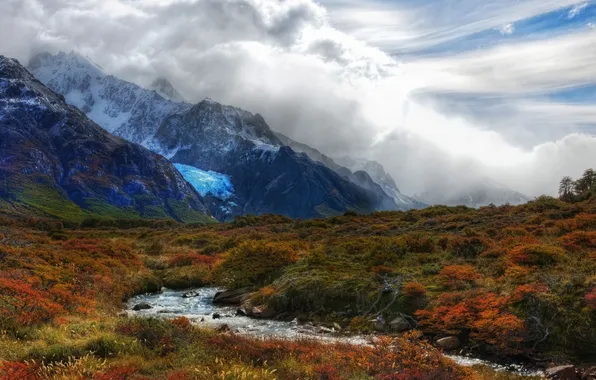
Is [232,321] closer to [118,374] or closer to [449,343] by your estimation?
[449,343]

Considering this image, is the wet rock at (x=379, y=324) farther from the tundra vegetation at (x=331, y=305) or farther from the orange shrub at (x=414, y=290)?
the orange shrub at (x=414, y=290)

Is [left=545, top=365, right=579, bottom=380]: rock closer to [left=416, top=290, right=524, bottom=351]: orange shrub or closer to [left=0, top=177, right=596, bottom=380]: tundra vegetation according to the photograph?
Answer: [left=0, top=177, right=596, bottom=380]: tundra vegetation

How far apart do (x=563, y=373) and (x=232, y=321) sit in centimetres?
1855

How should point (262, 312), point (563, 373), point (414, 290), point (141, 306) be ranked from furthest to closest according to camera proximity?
point (141, 306) → point (262, 312) → point (414, 290) → point (563, 373)

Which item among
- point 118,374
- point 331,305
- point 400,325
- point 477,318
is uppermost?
point 477,318

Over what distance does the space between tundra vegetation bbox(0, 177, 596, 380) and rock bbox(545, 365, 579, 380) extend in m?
1.84

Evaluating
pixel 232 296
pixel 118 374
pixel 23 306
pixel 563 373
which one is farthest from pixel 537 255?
pixel 23 306

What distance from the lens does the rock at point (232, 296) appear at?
34.2 metres

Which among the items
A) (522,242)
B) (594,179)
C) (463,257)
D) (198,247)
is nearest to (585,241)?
(522,242)

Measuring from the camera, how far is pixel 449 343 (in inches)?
837

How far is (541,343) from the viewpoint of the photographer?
1983 centimetres

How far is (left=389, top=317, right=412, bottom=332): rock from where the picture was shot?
23969mm

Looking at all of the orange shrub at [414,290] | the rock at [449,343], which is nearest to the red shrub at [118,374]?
the rock at [449,343]

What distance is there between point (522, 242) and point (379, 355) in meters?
21.7
